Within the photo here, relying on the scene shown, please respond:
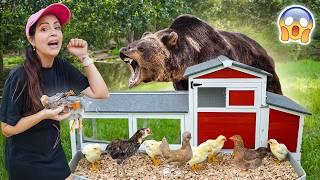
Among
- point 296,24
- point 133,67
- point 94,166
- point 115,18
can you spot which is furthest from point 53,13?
point 296,24

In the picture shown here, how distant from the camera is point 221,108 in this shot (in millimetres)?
2760

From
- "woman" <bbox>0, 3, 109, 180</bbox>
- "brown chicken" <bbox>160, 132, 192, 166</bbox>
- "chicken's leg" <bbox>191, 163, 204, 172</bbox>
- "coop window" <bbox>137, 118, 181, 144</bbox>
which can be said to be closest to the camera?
"woman" <bbox>0, 3, 109, 180</bbox>

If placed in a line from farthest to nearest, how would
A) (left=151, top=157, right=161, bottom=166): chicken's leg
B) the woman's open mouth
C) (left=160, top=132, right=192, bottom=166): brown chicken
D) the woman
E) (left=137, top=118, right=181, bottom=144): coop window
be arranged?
1. (left=137, top=118, right=181, bottom=144): coop window
2. (left=151, top=157, right=161, bottom=166): chicken's leg
3. (left=160, top=132, right=192, bottom=166): brown chicken
4. the woman's open mouth
5. the woman

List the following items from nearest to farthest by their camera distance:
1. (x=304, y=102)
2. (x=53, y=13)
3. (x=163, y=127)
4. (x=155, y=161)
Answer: (x=53, y=13) → (x=155, y=161) → (x=304, y=102) → (x=163, y=127)

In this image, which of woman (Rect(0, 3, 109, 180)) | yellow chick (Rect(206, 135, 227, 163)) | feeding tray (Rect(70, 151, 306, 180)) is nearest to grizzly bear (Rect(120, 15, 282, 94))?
yellow chick (Rect(206, 135, 227, 163))

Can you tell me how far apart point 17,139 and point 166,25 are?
139 cm

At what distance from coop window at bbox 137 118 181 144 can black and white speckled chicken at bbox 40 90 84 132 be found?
3.05ft

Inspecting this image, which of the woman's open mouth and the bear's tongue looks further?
the bear's tongue

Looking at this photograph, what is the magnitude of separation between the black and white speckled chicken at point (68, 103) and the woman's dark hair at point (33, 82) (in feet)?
0.09

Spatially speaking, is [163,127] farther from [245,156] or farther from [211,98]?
[245,156]

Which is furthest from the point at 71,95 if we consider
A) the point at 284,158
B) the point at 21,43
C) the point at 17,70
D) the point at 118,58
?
the point at 284,158

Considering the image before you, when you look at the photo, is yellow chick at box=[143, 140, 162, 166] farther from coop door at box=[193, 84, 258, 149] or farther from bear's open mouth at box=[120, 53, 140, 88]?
bear's open mouth at box=[120, 53, 140, 88]

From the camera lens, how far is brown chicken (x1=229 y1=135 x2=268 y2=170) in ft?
8.73

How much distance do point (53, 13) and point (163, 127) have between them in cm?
138
